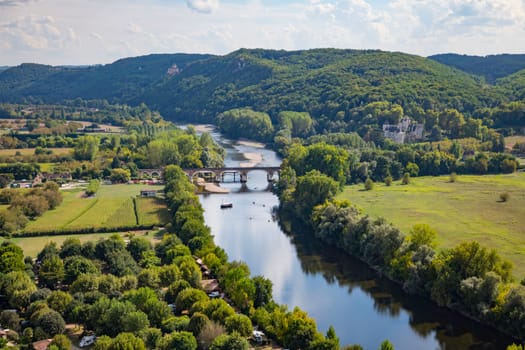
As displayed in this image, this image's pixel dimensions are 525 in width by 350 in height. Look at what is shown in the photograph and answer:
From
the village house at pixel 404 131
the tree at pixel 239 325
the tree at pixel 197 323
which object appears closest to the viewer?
the tree at pixel 197 323

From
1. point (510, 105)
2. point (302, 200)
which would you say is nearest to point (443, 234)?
point (302, 200)

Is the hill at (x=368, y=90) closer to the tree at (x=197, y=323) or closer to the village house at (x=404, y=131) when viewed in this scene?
the village house at (x=404, y=131)

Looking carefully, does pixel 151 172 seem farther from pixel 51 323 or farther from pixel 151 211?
pixel 51 323

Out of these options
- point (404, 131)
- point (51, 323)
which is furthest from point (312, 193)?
point (404, 131)

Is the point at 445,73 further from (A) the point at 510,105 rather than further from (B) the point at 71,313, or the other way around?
(B) the point at 71,313

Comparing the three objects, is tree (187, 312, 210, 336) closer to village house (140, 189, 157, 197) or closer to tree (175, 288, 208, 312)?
tree (175, 288, 208, 312)

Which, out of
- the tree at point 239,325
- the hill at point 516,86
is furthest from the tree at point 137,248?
the hill at point 516,86
